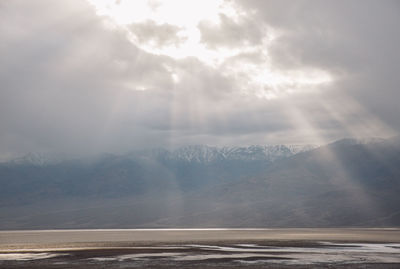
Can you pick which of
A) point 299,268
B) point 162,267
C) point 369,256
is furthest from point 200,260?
point 369,256

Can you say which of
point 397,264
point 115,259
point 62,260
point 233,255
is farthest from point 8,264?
point 397,264

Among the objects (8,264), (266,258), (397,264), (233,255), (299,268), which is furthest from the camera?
(233,255)

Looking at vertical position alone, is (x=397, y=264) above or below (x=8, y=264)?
below

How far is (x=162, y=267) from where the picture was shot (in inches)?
3078

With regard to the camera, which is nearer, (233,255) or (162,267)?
(162,267)

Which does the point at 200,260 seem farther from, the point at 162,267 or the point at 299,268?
the point at 299,268

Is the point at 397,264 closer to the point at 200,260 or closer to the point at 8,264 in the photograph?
the point at 200,260

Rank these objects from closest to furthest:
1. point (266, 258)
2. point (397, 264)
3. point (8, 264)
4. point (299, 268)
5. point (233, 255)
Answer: point (299, 268) → point (397, 264) → point (8, 264) → point (266, 258) → point (233, 255)

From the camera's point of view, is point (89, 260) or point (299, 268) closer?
point (299, 268)

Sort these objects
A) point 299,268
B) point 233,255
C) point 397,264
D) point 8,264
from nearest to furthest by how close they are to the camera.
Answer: point 299,268 → point 397,264 → point 8,264 → point 233,255

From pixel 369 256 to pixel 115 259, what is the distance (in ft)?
155

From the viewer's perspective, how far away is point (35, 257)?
98.4 meters

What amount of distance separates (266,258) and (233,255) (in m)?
9.04

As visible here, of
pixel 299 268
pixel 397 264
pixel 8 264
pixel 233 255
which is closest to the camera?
pixel 299 268
